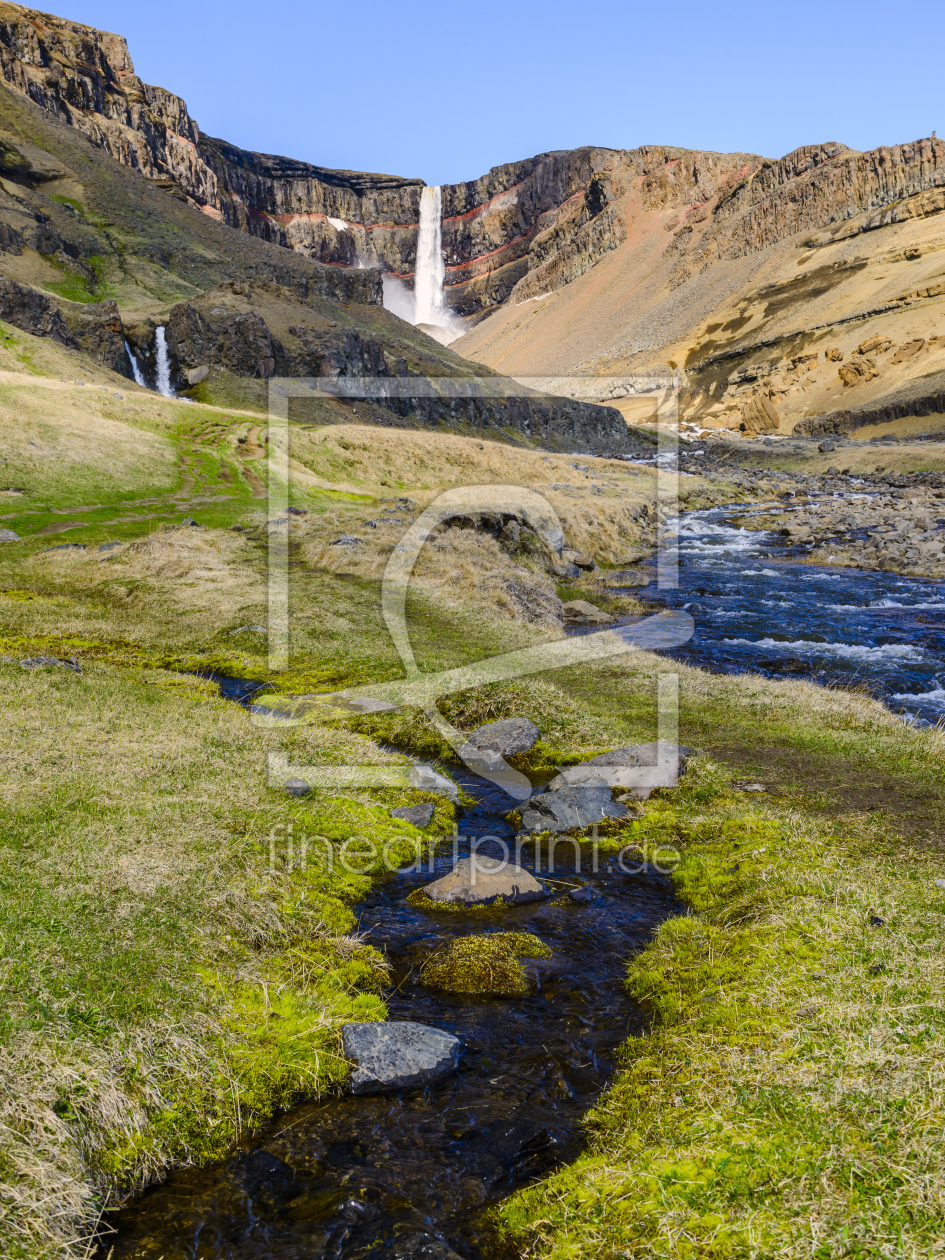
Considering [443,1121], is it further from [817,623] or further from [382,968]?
[817,623]

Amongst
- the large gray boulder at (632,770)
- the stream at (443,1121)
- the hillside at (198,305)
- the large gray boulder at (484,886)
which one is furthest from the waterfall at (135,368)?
the large gray boulder at (484,886)

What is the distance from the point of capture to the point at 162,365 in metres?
98.9

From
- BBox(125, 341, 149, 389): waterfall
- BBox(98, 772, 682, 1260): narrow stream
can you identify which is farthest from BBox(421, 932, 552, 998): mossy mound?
BBox(125, 341, 149, 389): waterfall

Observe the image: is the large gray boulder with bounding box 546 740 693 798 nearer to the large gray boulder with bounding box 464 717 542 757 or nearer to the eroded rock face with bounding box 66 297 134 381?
the large gray boulder with bounding box 464 717 542 757

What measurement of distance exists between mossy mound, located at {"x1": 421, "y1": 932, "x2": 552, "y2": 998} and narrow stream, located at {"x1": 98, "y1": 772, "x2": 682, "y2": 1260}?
0.14 m

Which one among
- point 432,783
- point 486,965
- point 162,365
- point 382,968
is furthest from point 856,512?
point 162,365

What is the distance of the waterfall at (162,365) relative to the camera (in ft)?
319

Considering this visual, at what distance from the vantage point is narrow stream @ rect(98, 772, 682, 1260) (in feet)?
17.6

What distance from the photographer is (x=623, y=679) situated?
21188mm

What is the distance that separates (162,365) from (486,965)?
106 metres

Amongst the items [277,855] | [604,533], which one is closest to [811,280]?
[604,533]

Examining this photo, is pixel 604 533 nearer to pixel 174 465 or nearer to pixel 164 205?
pixel 174 465

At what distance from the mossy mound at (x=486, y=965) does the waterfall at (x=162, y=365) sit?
101 meters

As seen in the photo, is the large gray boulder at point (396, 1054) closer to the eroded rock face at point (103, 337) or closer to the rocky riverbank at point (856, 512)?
the rocky riverbank at point (856, 512)
